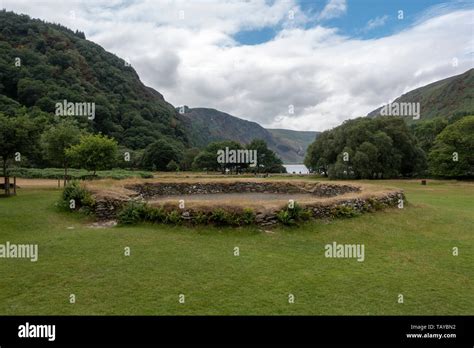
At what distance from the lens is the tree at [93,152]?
100 feet

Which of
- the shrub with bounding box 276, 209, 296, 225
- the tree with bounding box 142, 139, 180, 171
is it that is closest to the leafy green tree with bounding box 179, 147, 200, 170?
the tree with bounding box 142, 139, 180, 171

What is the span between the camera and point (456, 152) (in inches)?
2203

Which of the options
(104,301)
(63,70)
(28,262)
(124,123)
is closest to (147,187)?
(28,262)

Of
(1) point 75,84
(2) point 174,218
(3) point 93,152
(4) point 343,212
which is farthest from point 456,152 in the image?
(1) point 75,84

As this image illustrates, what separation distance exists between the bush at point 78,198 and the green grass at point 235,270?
145cm

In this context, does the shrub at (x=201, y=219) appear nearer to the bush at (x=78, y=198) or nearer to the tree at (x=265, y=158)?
the bush at (x=78, y=198)

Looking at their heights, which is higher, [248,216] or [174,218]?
[248,216]

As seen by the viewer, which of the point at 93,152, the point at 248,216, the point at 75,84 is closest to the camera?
the point at 248,216

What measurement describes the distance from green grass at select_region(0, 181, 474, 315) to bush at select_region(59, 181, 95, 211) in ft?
4.77

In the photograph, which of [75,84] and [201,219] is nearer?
[201,219]

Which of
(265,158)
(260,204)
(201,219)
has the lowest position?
(201,219)

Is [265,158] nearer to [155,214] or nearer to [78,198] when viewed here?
[78,198]

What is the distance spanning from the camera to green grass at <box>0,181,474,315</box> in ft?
24.5

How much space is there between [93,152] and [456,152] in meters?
57.0
